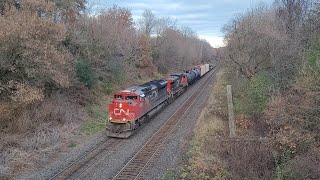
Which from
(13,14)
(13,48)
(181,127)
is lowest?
(181,127)

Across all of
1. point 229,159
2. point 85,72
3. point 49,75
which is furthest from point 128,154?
point 85,72

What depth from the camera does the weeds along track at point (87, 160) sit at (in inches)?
573

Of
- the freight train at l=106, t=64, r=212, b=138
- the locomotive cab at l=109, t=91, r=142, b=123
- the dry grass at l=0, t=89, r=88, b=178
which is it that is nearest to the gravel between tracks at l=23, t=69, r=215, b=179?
the freight train at l=106, t=64, r=212, b=138

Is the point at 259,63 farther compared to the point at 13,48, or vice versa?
the point at 259,63

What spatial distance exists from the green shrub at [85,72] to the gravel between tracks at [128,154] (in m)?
7.78

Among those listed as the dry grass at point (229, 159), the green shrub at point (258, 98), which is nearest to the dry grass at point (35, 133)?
the dry grass at point (229, 159)

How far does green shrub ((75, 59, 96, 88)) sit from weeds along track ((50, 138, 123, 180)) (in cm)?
1048

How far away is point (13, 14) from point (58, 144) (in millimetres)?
7583

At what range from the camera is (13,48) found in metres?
18.1

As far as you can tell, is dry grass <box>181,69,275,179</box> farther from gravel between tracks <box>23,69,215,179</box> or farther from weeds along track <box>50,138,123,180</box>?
weeds along track <box>50,138,123,180</box>

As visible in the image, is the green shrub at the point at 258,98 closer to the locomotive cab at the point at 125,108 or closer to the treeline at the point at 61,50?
the locomotive cab at the point at 125,108

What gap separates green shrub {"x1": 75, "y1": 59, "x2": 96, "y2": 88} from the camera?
29100 mm

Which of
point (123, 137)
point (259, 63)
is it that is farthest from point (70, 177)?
Result: point (259, 63)

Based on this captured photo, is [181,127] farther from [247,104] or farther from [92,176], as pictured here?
[92,176]
